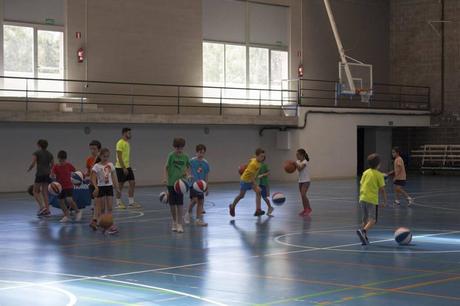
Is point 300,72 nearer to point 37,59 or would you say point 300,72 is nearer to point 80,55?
point 80,55

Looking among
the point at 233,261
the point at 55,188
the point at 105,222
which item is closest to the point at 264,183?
the point at 55,188

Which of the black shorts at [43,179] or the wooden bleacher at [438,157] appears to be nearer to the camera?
the black shorts at [43,179]

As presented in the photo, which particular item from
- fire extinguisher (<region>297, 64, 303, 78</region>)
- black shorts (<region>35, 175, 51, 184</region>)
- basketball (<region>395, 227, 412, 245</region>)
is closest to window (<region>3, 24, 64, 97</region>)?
black shorts (<region>35, 175, 51, 184</region>)

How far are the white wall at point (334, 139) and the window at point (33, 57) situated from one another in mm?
11523

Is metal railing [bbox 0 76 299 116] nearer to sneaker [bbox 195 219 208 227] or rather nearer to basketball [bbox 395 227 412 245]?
sneaker [bbox 195 219 208 227]

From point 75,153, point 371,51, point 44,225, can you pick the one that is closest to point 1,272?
point 44,225

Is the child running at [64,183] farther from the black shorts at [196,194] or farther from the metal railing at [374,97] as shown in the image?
the metal railing at [374,97]

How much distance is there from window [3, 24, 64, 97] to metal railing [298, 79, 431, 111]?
Result: 11603mm

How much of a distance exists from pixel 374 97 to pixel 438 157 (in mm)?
4600

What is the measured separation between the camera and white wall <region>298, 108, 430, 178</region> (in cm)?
3744

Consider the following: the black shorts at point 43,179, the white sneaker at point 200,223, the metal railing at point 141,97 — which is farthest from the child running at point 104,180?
the metal railing at point 141,97

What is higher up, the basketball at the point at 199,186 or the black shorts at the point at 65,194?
the basketball at the point at 199,186

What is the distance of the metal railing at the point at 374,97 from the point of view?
3928 cm

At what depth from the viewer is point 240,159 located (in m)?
37.2
